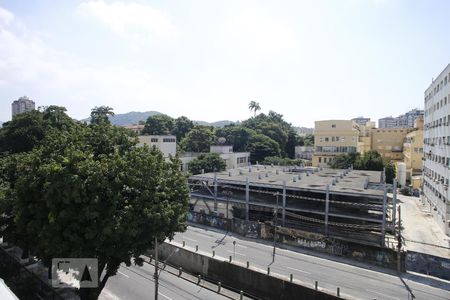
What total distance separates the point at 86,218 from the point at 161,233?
433 centimetres

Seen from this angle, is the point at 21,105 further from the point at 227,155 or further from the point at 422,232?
the point at 422,232

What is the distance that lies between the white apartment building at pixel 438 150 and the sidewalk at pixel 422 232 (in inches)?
44.0

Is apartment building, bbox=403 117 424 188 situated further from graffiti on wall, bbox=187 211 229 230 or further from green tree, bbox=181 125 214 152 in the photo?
graffiti on wall, bbox=187 211 229 230

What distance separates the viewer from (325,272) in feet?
92.7

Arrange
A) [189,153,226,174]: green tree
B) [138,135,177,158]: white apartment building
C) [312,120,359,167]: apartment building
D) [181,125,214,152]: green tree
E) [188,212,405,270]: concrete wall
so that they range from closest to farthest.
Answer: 1. [188,212,405,270]: concrete wall
2. [189,153,226,174]: green tree
3. [138,135,177,158]: white apartment building
4. [312,120,359,167]: apartment building
5. [181,125,214,152]: green tree

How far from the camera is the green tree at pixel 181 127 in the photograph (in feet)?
375

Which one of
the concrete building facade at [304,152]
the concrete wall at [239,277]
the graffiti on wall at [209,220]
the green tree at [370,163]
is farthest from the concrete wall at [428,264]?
the concrete building facade at [304,152]

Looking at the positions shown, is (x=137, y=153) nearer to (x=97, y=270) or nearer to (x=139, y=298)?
(x=97, y=270)

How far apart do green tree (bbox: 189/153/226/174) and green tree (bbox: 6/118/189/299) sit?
49754 millimetres

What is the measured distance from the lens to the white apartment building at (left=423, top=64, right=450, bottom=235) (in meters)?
39.8

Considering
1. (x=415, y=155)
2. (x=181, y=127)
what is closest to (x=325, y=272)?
(x=415, y=155)

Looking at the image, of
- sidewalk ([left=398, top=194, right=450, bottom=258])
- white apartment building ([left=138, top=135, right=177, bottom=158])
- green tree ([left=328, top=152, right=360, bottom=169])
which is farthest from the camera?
green tree ([left=328, top=152, right=360, bottom=169])

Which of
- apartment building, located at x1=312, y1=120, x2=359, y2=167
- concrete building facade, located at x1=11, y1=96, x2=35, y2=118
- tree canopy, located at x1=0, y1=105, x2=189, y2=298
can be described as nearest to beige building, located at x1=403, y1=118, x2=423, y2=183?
apartment building, located at x1=312, y1=120, x2=359, y2=167

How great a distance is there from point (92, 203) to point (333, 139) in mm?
73682
